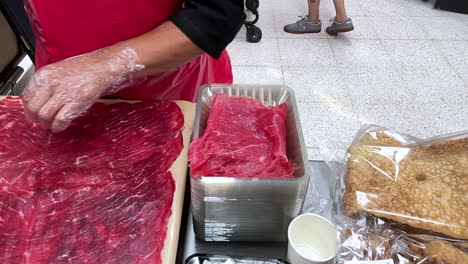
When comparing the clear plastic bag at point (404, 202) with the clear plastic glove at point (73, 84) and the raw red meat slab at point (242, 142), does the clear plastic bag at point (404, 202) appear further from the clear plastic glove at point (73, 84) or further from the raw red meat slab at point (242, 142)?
the clear plastic glove at point (73, 84)

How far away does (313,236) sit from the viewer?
76cm

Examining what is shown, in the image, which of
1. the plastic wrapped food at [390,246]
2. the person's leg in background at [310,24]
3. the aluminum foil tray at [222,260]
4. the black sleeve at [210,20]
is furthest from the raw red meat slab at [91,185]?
the person's leg in background at [310,24]

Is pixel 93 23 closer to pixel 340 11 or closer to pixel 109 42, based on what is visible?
pixel 109 42

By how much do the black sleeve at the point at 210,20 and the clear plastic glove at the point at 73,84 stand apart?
0.16m

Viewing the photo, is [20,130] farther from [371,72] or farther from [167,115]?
[371,72]

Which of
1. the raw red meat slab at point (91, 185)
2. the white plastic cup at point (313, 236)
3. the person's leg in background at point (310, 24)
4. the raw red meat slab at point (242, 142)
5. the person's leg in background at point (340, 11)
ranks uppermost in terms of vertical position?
the raw red meat slab at point (242, 142)

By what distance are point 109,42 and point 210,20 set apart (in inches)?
13.4

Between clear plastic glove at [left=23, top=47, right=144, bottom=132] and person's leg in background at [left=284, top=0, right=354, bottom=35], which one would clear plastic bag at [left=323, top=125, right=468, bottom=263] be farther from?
person's leg in background at [left=284, top=0, right=354, bottom=35]

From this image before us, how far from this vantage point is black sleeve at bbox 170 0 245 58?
0.89 meters

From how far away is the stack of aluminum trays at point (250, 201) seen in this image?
690 millimetres

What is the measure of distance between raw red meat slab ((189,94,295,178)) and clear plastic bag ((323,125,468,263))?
0.51ft

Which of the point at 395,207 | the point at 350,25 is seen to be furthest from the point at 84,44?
the point at 350,25

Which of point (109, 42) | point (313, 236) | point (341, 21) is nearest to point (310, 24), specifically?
point (341, 21)

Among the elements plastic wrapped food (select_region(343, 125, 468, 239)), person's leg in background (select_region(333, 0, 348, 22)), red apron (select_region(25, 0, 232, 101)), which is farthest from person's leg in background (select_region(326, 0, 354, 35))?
plastic wrapped food (select_region(343, 125, 468, 239))
